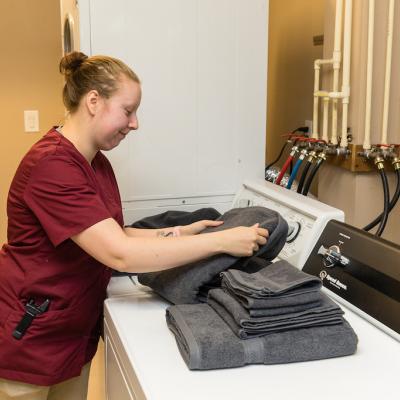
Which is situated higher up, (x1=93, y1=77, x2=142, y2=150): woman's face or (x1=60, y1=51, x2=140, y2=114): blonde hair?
(x1=60, y1=51, x2=140, y2=114): blonde hair

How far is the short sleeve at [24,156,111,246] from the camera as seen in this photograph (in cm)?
132

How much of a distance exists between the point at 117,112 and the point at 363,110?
1.09 meters

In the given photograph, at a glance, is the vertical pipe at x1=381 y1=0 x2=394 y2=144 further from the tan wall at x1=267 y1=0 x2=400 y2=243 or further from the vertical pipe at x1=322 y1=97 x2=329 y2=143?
the vertical pipe at x1=322 y1=97 x2=329 y2=143

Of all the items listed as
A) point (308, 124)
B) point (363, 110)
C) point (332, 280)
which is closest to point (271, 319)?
point (332, 280)

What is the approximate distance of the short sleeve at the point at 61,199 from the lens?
1319 millimetres

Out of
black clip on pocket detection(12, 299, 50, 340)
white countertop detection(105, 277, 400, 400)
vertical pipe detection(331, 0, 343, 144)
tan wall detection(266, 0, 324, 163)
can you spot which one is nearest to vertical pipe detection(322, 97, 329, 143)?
vertical pipe detection(331, 0, 343, 144)

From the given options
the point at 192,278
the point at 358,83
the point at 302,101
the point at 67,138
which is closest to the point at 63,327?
the point at 192,278

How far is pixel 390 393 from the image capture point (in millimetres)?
1041

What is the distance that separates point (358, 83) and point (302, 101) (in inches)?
25.9

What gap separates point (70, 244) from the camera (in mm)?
1462

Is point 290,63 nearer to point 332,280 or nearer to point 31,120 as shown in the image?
point 31,120

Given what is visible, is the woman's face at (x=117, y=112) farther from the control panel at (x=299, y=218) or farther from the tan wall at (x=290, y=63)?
the tan wall at (x=290, y=63)

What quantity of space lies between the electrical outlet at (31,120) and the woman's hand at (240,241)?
211 cm

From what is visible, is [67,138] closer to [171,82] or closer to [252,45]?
[171,82]
